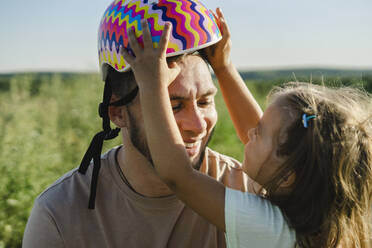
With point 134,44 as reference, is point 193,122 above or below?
below

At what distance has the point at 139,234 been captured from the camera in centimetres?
254

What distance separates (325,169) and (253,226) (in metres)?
0.48

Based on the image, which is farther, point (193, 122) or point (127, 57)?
point (193, 122)

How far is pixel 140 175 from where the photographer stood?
2.69 metres

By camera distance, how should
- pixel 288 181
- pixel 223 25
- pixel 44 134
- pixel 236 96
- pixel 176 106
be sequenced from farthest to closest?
pixel 44 134, pixel 236 96, pixel 223 25, pixel 176 106, pixel 288 181

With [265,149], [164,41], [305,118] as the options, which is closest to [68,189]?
[164,41]

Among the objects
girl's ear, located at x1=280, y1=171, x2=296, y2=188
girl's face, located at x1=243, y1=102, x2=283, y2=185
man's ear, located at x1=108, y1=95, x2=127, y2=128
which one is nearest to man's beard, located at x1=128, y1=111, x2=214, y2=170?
man's ear, located at x1=108, y1=95, x2=127, y2=128

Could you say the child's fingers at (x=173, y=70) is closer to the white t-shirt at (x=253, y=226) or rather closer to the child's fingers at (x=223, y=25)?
the child's fingers at (x=223, y=25)

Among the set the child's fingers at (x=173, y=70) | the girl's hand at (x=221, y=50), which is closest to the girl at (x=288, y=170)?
the child's fingers at (x=173, y=70)

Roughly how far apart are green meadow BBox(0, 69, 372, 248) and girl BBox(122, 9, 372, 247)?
20.8 inches

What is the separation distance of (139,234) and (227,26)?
1484 millimetres

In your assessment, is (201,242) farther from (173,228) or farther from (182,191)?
(182,191)

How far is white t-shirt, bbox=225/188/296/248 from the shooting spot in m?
2.21

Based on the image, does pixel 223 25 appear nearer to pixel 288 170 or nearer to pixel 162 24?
pixel 162 24
